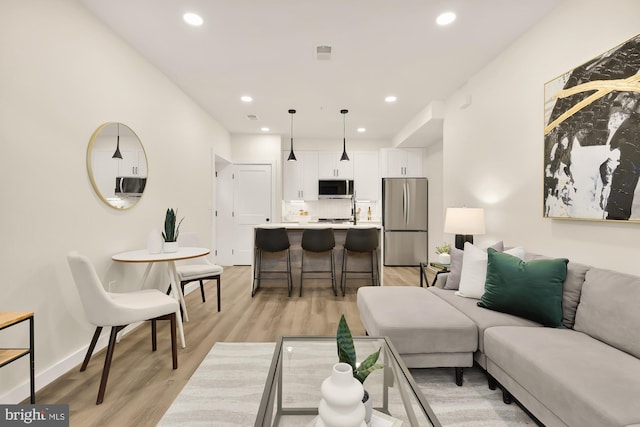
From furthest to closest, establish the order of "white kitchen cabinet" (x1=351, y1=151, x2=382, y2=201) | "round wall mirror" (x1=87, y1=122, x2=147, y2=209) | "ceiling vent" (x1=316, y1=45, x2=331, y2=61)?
"white kitchen cabinet" (x1=351, y1=151, x2=382, y2=201) < "ceiling vent" (x1=316, y1=45, x2=331, y2=61) < "round wall mirror" (x1=87, y1=122, x2=147, y2=209)

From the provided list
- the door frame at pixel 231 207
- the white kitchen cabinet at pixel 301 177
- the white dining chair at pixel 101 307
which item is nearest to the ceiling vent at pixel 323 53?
the white dining chair at pixel 101 307

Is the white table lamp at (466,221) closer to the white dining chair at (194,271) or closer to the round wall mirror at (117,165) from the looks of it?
the white dining chair at (194,271)

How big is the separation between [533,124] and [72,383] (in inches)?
159

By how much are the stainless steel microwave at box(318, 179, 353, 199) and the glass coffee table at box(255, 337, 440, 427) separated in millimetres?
4730

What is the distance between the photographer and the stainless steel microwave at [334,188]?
250 inches

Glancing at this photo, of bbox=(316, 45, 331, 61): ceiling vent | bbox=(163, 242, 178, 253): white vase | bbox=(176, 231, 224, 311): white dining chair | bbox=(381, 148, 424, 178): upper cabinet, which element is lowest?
bbox=(176, 231, 224, 311): white dining chair

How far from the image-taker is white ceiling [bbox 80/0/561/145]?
2.34 meters

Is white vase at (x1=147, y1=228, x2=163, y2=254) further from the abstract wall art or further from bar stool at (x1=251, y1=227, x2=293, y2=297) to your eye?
the abstract wall art

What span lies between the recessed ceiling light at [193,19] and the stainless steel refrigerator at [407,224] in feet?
15.0

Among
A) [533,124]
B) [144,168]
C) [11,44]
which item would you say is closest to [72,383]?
[144,168]

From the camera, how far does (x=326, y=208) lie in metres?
6.64

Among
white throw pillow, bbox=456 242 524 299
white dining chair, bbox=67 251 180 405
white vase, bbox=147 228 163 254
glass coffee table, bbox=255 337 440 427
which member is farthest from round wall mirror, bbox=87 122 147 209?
white throw pillow, bbox=456 242 524 299

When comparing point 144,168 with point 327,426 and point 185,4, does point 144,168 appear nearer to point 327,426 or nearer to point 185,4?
point 185,4

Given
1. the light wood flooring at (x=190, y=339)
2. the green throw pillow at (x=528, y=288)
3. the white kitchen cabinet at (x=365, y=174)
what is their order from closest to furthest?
the light wood flooring at (x=190, y=339), the green throw pillow at (x=528, y=288), the white kitchen cabinet at (x=365, y=174)
